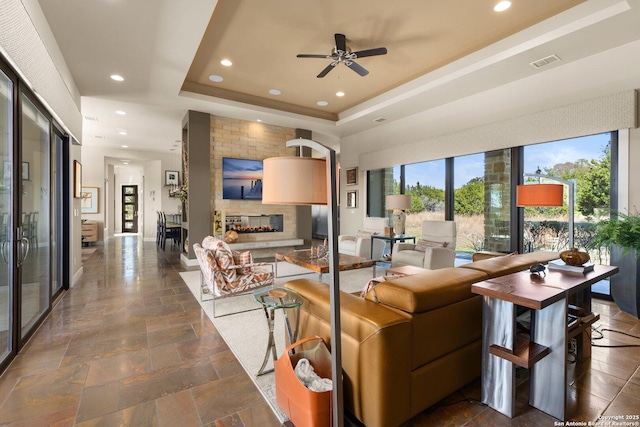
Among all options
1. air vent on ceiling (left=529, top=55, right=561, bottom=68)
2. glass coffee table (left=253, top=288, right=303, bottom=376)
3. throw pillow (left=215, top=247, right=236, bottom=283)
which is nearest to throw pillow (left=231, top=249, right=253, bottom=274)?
throw pillow (left=215, top=247, right=236, bottom=283)

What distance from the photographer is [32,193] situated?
306 centimetres

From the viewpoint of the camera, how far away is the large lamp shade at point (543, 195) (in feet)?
9.39

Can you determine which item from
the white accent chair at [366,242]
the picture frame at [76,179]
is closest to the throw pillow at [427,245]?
the white accent chair at [366,242]

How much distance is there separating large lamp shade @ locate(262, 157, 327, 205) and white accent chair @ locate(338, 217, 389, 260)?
452 cm

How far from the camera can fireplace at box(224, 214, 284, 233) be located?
22.0 ft

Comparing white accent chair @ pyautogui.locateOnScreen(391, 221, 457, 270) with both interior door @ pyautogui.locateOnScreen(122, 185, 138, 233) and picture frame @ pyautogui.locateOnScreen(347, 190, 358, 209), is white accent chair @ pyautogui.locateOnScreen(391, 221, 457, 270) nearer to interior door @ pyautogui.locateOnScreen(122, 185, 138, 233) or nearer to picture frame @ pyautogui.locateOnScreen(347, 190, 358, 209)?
picture frame @ pyautogui.locateOnScreen(347, 190, 358, 209)

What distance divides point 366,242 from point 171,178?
8237 mm

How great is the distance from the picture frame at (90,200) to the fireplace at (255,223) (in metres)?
5.66

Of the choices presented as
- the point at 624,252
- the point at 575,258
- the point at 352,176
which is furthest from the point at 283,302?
the point at 352,176

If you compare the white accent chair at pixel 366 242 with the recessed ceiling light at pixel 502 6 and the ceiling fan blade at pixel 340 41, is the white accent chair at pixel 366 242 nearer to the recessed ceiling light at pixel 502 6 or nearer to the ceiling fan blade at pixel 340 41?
the ceiling fan blade at pixel 340 41

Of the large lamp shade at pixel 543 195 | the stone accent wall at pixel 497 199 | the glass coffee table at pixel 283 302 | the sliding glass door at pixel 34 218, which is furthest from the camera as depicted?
the stone accent wall at pixel 497 199

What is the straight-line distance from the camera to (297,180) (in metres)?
1.40

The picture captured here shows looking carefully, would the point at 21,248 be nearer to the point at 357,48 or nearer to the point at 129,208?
the point at 357,48

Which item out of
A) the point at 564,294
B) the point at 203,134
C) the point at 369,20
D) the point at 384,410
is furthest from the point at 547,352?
the point at 203,134
